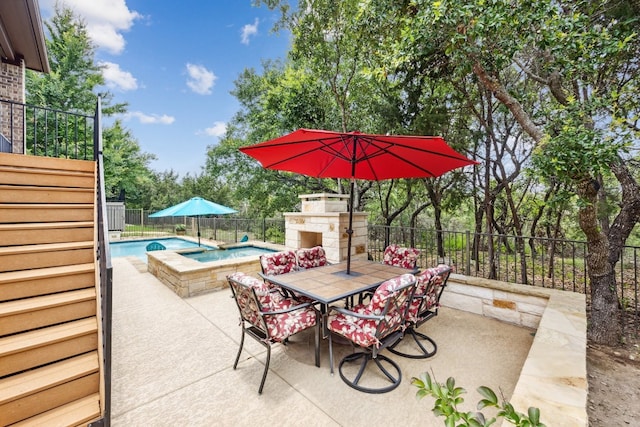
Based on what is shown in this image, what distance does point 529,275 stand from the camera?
8008 millimetres

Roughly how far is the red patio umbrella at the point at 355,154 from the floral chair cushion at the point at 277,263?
934mm

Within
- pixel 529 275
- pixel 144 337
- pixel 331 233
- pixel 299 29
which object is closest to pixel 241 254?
pixel 331 233

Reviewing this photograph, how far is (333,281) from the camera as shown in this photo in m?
3.12

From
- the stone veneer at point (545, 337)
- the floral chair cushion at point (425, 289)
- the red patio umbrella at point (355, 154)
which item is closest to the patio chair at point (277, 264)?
the red patio umbrella at point (355, 154)

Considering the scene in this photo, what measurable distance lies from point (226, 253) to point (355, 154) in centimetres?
609

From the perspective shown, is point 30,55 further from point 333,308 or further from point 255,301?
point 333,308

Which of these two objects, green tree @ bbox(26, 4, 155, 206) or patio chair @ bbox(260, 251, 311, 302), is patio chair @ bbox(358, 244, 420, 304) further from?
green tree @ bbox(26, 4, 155, 206)

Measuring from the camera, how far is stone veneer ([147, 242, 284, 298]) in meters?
4.65

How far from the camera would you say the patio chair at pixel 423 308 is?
275 cm

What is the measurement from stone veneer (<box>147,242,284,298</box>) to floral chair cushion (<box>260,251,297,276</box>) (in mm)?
1665

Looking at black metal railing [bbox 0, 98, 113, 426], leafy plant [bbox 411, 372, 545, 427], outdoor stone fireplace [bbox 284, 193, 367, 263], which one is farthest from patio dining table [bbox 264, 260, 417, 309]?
leafy plant [bbox 411, 372, 545, 427]

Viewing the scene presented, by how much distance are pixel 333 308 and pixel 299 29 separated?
6.98 metres

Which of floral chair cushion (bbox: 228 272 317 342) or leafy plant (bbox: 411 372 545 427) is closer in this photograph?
leafy plant (bbox: 411 372 545 427)

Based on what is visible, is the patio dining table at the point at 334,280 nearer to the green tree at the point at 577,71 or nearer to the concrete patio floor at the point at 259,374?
the concrete patio floor at the point at 259,374
